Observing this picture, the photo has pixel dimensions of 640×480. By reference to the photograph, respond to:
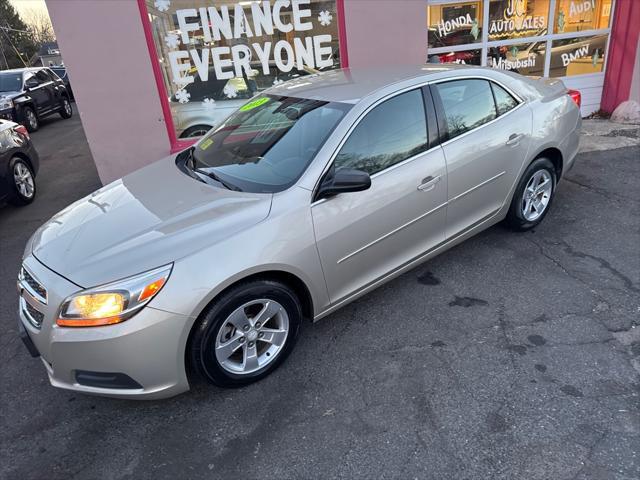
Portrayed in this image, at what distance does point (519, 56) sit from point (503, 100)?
4.77 meters

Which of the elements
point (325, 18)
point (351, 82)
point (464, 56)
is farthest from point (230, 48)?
point (464, 56)

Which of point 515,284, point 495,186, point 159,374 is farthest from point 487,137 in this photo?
point 159,374

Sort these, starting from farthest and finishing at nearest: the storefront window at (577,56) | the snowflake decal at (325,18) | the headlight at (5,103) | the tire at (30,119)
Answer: the tire at (30,119), the headlight at (5,103), the storefront window at (577,56), the snowflake decal at (325,18)

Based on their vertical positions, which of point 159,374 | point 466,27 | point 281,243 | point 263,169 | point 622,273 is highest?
point 466,27

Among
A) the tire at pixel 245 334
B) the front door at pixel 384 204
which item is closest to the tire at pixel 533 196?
the front door at pixel 384 204

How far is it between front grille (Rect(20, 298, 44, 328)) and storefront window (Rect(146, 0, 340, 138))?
13.7ft

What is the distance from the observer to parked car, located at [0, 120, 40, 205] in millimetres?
6121

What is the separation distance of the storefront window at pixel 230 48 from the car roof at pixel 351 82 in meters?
2.87

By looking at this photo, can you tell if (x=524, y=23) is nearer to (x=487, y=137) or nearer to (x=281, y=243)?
(x=487, y=137)

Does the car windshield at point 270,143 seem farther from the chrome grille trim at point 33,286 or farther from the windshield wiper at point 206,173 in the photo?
A: the chrome grille trim at point 33,286

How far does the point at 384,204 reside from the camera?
314 centimetres

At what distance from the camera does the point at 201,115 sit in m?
6.69

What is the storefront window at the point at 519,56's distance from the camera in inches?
310

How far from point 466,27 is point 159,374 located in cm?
722
